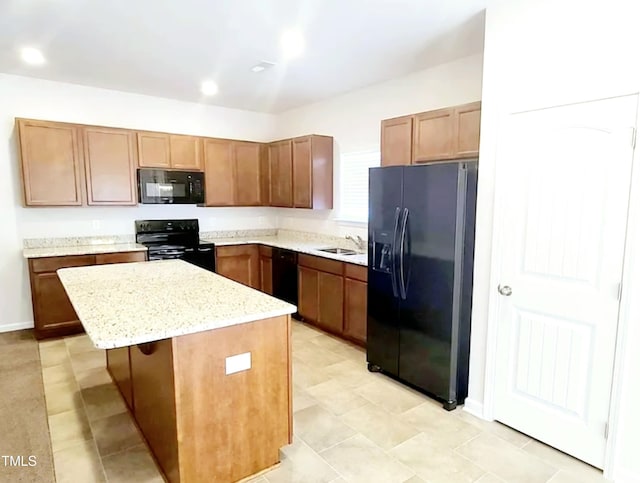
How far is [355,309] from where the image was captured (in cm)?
397

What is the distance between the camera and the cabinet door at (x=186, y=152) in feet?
16.2

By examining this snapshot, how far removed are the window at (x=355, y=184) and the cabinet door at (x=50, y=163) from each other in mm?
2928

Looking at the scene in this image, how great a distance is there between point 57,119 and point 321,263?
3.29m

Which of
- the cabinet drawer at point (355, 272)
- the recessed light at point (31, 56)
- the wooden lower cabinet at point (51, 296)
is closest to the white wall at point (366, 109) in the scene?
the cabinet drawer at point (355, 272)

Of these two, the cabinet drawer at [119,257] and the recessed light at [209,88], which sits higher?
the recessed light at [209,88]

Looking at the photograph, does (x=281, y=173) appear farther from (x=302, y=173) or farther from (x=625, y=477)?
(x=625, y=477)

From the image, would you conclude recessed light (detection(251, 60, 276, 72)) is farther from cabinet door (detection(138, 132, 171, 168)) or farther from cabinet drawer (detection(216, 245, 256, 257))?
cabinet drawer (detection(216, 245, 256, 257))

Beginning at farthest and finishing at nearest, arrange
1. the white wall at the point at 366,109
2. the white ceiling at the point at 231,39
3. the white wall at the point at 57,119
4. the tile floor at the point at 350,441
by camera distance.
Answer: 1. the white wall at the point at 57,119
2. the white wall at the point at 366,109
3. the white ceiling at the point at 231,39
4. the tile floor at the point at 350,441

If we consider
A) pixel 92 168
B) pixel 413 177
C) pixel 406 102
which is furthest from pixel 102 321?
pixel 406 102

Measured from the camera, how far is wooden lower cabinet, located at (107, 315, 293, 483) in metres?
1.91

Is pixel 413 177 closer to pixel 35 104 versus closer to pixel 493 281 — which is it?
pixel 493 281

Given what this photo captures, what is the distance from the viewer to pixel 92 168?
4.39 m

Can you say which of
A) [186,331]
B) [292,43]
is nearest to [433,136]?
[292,43]

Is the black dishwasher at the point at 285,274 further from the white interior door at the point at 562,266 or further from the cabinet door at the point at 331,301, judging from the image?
the white interior door at the point at 562,266
